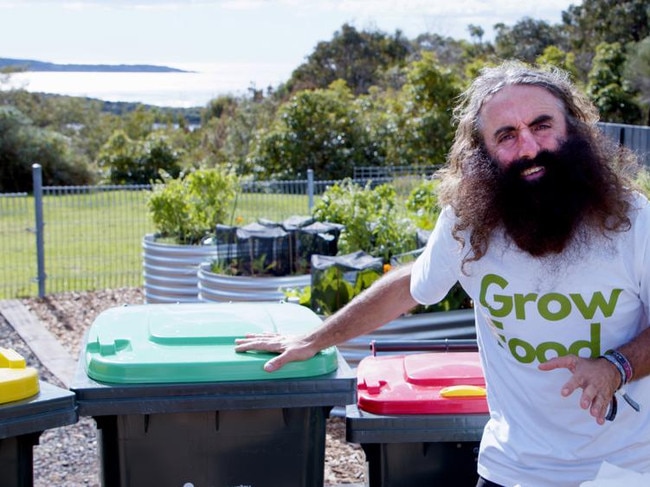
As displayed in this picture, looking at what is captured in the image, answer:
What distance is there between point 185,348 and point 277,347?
286 mm

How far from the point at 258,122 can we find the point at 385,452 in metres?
20.1

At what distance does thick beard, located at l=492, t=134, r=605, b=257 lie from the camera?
2.36 meters

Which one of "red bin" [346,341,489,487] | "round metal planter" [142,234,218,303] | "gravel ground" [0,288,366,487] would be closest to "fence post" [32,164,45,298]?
"round metal planter" [142,234,218,303]

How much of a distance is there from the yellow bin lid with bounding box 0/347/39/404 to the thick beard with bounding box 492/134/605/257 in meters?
1.43

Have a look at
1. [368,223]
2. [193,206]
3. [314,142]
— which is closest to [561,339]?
[368,223]

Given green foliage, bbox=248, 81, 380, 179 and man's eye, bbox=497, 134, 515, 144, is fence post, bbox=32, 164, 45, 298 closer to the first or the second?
man's eye, bbox=497, 134, 515, 144

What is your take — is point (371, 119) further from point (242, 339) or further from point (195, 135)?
point (242, 339)

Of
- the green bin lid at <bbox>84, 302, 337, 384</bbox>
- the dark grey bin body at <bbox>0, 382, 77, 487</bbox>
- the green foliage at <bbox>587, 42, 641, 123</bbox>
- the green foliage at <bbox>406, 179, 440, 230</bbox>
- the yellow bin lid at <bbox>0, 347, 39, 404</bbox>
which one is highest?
the green foliage at <bbox>587, 42, 641, 123</bbox>

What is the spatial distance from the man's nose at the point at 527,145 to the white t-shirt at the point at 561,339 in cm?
23

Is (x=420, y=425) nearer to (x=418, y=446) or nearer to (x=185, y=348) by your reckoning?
(x=418, y=446)

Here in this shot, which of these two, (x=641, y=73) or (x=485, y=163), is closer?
(x=485, y=163)

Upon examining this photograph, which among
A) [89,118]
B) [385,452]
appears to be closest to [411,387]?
[385,452]

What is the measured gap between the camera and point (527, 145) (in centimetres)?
244

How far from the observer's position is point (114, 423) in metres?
2.85
